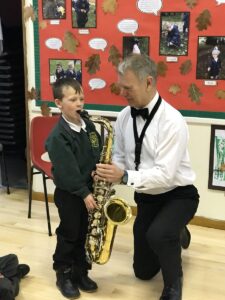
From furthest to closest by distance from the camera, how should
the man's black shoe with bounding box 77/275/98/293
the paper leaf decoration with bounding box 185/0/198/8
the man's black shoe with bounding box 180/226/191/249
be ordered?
the paper leaf decoration with bounding box 185/0/198/8, the man's black shoe with bounding box 180/226/191/249, the man's black shoe with bounding box 77/275/98/293

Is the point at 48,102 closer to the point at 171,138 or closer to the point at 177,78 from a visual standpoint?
the point at 177,78

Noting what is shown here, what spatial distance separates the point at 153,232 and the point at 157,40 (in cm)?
148

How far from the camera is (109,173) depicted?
84.7 inches

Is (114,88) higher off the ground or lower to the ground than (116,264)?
higher

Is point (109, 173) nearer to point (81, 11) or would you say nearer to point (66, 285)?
point (66, 285)

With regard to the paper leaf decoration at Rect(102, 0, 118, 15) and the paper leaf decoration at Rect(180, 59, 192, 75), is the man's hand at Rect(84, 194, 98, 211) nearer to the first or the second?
the paper leaf decoration at Rect(180, 59, 192, 75)

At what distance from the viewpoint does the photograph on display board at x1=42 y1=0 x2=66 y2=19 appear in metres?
3.30

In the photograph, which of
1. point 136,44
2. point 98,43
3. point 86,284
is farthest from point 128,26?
point 86,284

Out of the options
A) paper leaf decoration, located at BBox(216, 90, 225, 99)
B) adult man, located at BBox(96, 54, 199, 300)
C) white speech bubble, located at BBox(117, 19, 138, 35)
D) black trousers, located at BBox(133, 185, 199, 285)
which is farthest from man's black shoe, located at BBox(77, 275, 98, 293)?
white speech bubble, located at BBox(117, 19, 138, 35)

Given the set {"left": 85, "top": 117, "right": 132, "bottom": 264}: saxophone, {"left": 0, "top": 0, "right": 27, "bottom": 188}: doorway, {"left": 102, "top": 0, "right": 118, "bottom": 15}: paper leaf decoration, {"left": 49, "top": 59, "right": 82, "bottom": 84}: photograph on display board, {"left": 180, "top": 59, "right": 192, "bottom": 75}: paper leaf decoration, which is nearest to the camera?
{"left": 85, "top": 117, "right": 132, "bottom": 264}: saxophone

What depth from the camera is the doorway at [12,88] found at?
392 cm

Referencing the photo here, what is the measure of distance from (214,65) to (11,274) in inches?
72.8

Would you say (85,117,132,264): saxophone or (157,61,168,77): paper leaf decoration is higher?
(157,61,168,77): paper leaf decoration

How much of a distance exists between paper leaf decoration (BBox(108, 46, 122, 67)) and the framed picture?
2.76 ft
